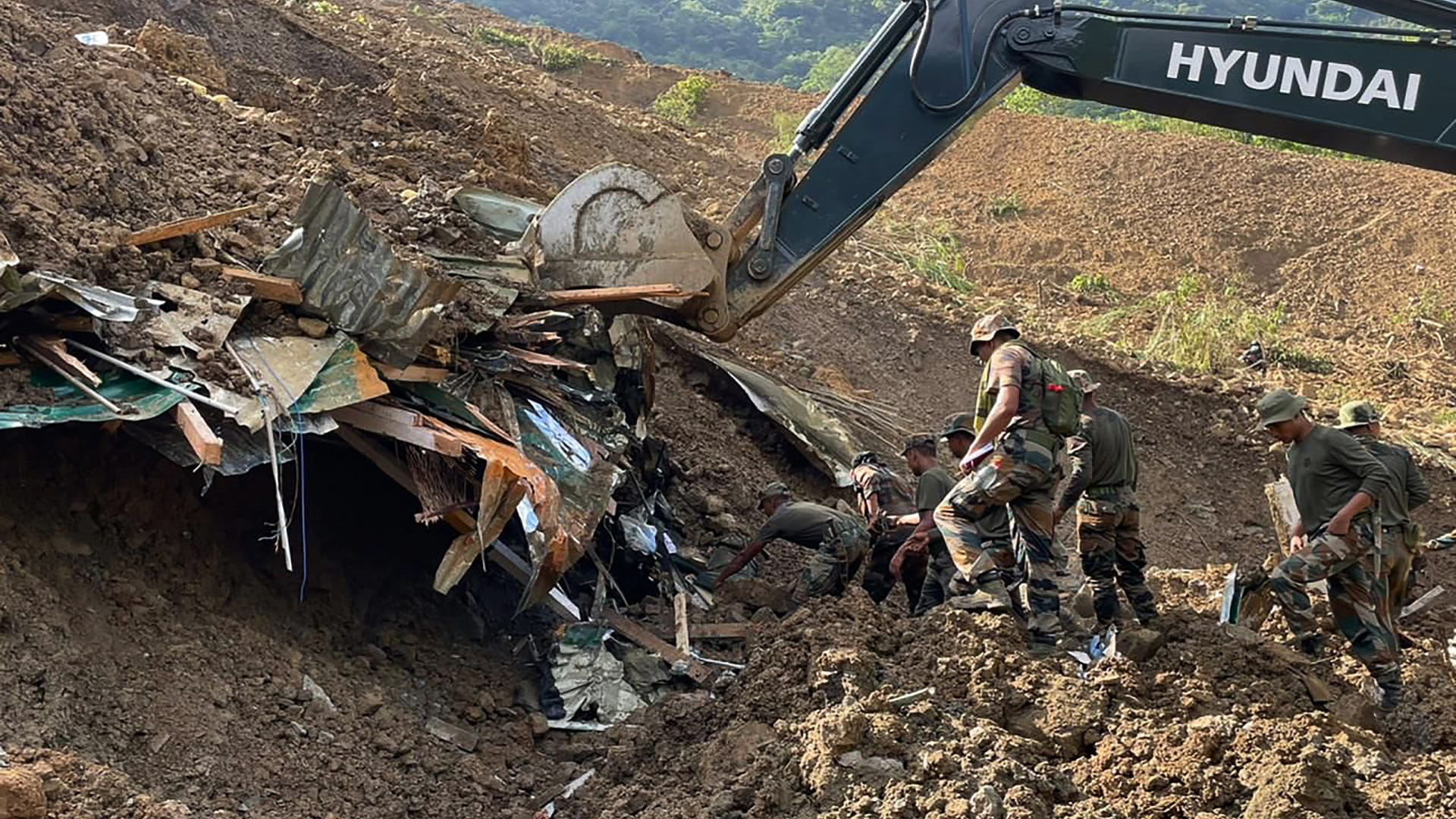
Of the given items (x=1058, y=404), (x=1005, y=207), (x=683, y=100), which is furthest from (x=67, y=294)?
(x=683, y=100)

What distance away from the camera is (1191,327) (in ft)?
42.2

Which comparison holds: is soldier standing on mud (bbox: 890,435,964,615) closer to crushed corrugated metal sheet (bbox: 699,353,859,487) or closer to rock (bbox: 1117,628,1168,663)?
rock (bbox: 1117,628,1168,663)

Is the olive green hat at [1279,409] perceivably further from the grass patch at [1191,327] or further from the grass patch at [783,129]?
the grass patch at [783,129]

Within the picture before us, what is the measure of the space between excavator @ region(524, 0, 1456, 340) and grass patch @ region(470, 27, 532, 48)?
1564 centimetres

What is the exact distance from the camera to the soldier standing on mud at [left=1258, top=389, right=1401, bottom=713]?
254 inches

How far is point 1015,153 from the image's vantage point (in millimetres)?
21969

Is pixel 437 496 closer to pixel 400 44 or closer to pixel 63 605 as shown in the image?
pixel 63 605

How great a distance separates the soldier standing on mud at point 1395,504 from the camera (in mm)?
6605

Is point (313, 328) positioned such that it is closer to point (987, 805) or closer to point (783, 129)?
point (987, 805)

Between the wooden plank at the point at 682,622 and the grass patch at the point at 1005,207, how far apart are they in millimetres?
13850

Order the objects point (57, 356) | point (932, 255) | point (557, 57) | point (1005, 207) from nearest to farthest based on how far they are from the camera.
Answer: point (57, 356) < point (932, 255) < point (1005, 207) < point (557, 57)

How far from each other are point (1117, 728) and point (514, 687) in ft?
9.10

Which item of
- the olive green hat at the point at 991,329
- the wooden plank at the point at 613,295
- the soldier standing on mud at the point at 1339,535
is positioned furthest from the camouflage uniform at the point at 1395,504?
the wooden plank at the point at 613,295

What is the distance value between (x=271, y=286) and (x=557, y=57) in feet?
56.3
